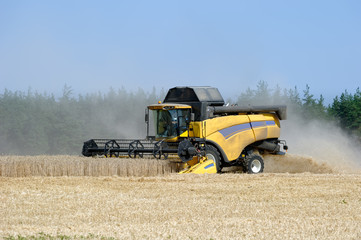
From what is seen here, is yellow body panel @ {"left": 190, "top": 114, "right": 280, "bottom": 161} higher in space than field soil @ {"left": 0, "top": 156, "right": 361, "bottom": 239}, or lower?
higher

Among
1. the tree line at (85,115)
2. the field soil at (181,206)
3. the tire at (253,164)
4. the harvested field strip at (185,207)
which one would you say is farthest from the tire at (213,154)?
the tree line at (85,115)

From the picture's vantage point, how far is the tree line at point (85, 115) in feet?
147

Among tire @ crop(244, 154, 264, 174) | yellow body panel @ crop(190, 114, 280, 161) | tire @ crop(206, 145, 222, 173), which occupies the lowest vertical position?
tire @ crop(244, 154, 264, 174)

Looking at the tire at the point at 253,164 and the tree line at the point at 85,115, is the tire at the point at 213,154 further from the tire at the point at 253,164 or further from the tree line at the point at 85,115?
the tree line at the point at 85,115

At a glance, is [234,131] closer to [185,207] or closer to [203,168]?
[203,168]

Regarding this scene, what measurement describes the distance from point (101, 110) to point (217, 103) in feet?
105

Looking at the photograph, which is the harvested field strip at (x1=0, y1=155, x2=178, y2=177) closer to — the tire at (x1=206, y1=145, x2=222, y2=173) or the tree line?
the tire at (x1=206, y1=145, x2=222, y2=173)

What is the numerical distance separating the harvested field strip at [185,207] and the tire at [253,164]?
1835 millimetres

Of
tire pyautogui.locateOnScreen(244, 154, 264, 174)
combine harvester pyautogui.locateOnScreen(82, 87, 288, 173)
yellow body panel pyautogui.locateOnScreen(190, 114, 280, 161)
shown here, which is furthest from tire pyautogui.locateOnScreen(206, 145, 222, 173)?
tire pyautogui.locateOnScreen(244, 154, 264, 174)

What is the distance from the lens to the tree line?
44.8m

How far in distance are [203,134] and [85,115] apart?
32075 millimetres

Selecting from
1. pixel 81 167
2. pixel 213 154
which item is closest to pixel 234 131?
pixel 213 154

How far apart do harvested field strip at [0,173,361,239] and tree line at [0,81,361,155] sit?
92.3ft

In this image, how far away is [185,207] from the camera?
37.9 feet
